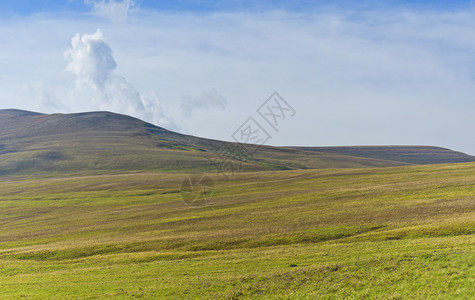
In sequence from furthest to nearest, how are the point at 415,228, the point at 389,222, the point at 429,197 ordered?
the point at 429,197
the point at 389,222
the point at 415,228

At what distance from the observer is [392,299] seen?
830 inches

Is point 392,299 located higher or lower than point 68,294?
higher

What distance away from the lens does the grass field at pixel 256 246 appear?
25.4 metres

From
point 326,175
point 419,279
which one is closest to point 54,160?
point 326,175

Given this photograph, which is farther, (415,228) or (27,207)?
(27,207)

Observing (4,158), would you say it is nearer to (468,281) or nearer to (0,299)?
(0,299)

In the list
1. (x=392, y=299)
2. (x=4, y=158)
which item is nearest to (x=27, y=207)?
(x=392, y=299)

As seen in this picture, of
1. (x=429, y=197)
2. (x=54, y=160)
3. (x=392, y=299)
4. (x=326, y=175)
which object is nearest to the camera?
(x=392, y=299)

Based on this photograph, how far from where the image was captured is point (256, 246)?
41.7 m

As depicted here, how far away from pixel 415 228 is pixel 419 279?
1842cm

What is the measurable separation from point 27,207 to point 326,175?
251 ft

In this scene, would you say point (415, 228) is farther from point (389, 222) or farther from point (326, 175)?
point (326, 175)

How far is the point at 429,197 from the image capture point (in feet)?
196

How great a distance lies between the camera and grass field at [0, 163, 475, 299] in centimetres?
2544
